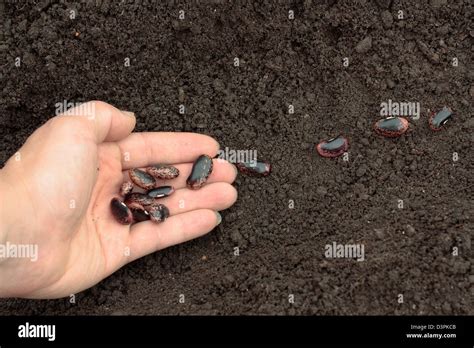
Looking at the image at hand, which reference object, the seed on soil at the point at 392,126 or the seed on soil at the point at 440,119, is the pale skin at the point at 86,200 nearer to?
the seed on soil at the point at 392,126

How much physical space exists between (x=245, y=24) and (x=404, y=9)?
1.29 m

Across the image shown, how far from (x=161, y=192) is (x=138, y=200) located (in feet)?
0.59

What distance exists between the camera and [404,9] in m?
5.20

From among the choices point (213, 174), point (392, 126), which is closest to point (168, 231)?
point (213, 174)

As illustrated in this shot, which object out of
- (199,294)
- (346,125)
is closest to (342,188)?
(346,125)

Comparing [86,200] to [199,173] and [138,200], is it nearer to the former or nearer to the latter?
[138,200]

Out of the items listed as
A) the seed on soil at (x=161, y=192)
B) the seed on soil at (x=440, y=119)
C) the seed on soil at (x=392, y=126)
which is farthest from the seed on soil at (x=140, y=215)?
the seed on soil at (x=440, y=119)

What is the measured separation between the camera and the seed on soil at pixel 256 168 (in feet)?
16.6

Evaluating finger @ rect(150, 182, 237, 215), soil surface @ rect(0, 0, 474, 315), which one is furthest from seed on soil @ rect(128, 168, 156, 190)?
soil surface @ rect(0, 0, 474, 315)

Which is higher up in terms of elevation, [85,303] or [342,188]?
[342,188]

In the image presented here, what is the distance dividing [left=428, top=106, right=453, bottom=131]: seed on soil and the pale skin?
63.7 inches

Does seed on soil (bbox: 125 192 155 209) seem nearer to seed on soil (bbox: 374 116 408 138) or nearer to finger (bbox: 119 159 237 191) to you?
finger (bbox: 119 159 237 191)

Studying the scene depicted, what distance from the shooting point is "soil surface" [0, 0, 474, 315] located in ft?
15.6

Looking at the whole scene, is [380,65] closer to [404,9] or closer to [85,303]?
[404,9]
